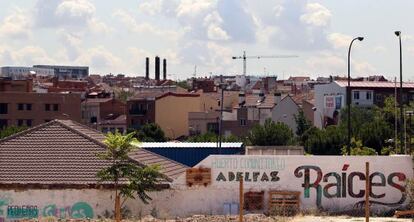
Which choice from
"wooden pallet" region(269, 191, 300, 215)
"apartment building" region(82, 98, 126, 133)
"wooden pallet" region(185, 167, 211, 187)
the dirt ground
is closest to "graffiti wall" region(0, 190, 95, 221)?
the dirt ground

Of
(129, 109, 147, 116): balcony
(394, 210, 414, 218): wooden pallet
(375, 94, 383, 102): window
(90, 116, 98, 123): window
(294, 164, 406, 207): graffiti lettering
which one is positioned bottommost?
(394, 210, 414, 218): wooden pallet

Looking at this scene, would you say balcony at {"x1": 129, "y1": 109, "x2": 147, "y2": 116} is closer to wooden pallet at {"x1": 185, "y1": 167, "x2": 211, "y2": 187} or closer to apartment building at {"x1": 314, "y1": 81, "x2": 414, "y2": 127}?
Answer: apartment building at {"x1": 314, "y1": 81, "x2": 414, "y2": 127}

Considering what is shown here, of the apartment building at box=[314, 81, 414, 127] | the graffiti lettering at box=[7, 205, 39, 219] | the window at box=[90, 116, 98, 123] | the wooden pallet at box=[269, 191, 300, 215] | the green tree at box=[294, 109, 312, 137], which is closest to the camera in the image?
the wooden pallet at box=[269, 191, 300, 215]

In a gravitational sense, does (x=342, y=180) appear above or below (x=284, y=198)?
above

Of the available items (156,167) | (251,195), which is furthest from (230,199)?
(156,167)

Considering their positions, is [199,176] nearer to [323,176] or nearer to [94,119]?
[323,176]

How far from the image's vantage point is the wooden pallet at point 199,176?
129 feet

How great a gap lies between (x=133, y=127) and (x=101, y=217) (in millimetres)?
94271

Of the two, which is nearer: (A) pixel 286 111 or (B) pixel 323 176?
(B) pixel 323 176

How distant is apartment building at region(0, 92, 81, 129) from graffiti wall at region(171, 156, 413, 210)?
89.2 m

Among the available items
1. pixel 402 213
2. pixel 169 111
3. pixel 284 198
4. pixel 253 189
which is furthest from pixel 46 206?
pixel 169 111

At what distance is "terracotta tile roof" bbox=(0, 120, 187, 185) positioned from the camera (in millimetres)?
39969

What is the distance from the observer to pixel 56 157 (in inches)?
1640

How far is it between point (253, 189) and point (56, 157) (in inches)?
349
